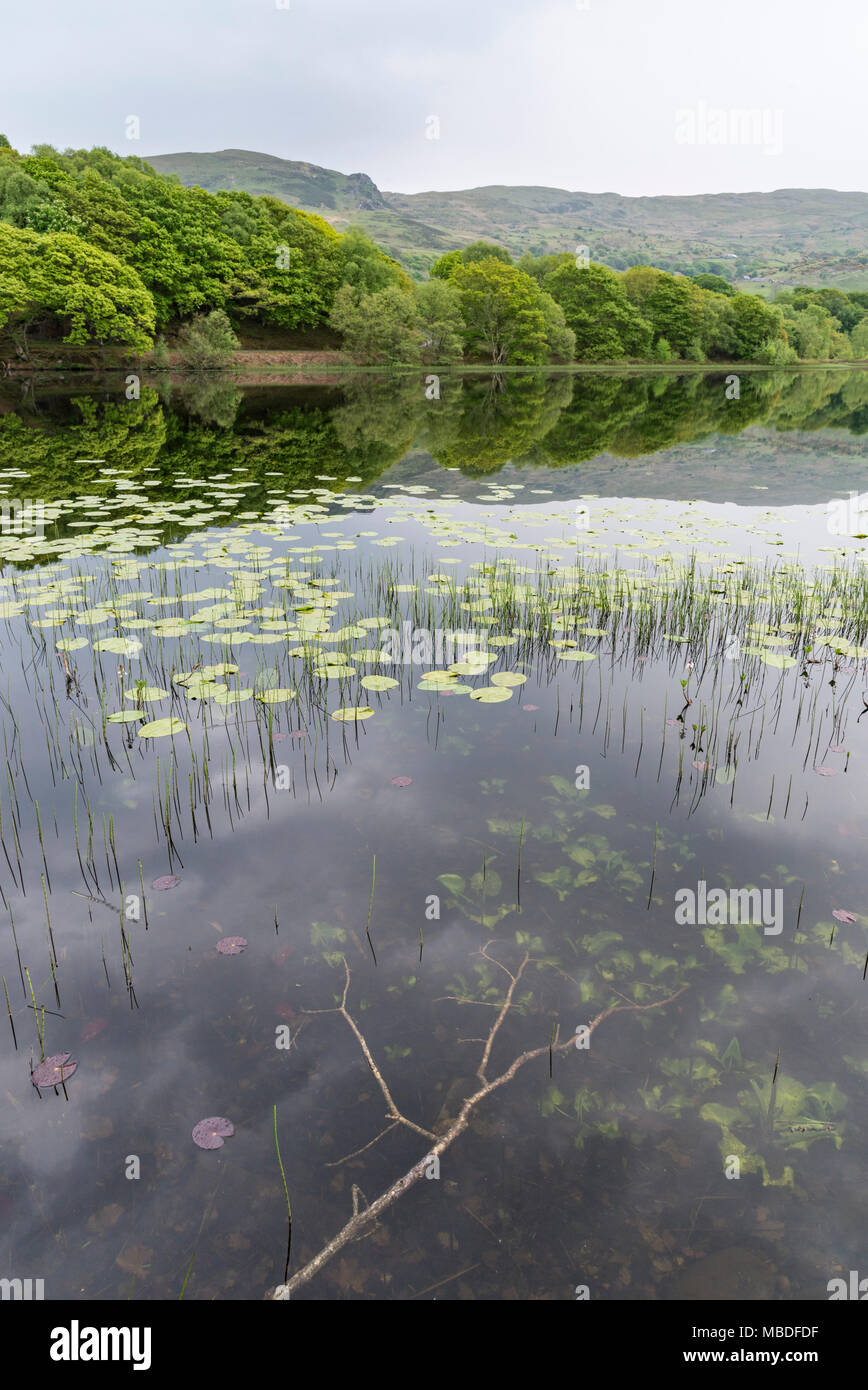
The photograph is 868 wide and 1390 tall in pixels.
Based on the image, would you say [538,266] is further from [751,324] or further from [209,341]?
[209,341]

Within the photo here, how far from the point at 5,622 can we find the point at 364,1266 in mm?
8755

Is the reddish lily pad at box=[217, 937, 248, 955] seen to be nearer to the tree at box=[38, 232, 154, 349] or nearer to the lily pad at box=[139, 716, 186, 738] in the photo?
the lily pad at box=[139, 716, 186, 738]

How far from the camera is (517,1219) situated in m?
2.75

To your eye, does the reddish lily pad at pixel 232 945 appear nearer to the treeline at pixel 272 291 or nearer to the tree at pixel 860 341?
the treeline at pixel 272 291

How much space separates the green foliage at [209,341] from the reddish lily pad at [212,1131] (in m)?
57.4

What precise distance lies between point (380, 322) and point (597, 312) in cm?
3024

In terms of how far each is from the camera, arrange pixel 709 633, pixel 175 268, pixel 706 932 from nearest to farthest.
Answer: pixel 706 932 → pixel 709 633 → pixel 175 268

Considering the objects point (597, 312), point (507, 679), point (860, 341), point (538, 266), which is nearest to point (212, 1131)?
→ point (507, 679)

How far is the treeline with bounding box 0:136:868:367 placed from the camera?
4525 cm

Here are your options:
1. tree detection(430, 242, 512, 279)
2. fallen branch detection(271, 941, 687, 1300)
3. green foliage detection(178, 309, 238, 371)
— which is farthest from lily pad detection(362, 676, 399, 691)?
tree detection(430, 242, 512, 279)

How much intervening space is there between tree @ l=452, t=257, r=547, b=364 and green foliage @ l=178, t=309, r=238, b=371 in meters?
26.0

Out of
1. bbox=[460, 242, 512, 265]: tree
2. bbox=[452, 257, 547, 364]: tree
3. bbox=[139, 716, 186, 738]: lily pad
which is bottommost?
bbox=[139, 716, 186, 738]: lily pad
